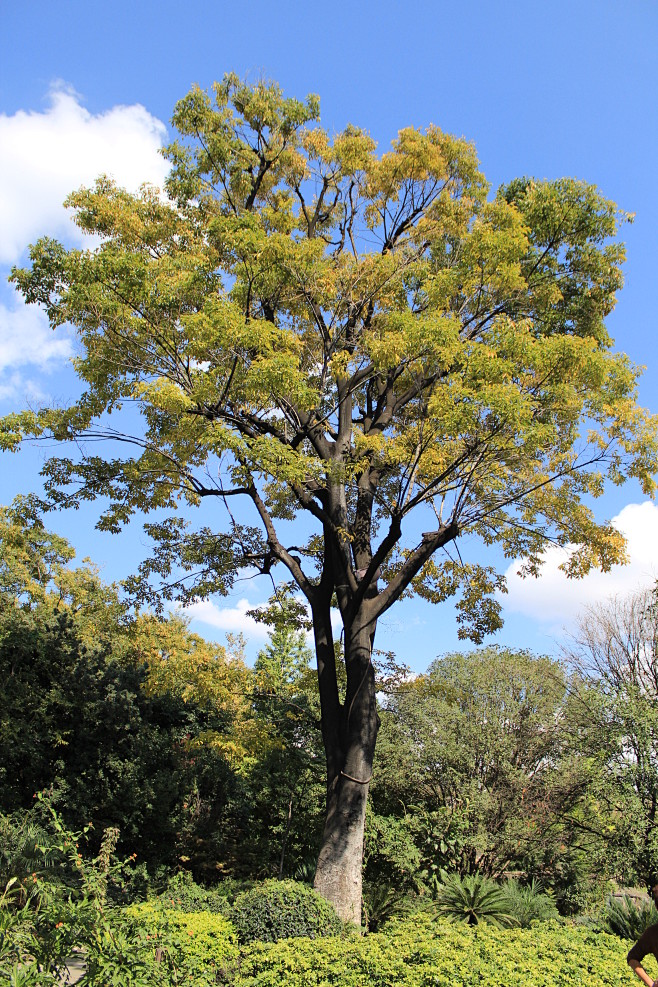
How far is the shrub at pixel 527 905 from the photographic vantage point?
9.80 m

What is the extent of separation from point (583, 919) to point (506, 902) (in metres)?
1.07

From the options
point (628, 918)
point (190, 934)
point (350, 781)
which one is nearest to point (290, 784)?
point (350, 781)

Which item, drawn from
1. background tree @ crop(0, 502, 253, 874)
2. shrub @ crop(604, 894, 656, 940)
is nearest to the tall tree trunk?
shrub @ crop(604, 894, 656, 940)

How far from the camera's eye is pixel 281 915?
674 centimetres

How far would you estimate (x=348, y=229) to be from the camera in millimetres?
11352

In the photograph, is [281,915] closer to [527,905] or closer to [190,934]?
[190,934]

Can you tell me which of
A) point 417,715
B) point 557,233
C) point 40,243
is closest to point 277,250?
point 40,243

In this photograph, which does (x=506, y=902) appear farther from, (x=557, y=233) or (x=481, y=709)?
(x=557, y=233)

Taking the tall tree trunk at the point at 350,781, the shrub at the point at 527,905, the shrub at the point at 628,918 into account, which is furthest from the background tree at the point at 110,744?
the shrub at the point at 628,918

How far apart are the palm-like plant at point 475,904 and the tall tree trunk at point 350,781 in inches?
102

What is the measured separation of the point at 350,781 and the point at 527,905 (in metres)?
4.27

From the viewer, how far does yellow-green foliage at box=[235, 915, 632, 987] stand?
4.91 m

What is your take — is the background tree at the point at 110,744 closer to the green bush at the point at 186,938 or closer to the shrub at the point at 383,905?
the shrub at the point at 383,905

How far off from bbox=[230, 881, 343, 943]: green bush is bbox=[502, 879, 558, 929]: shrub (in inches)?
→ 155
